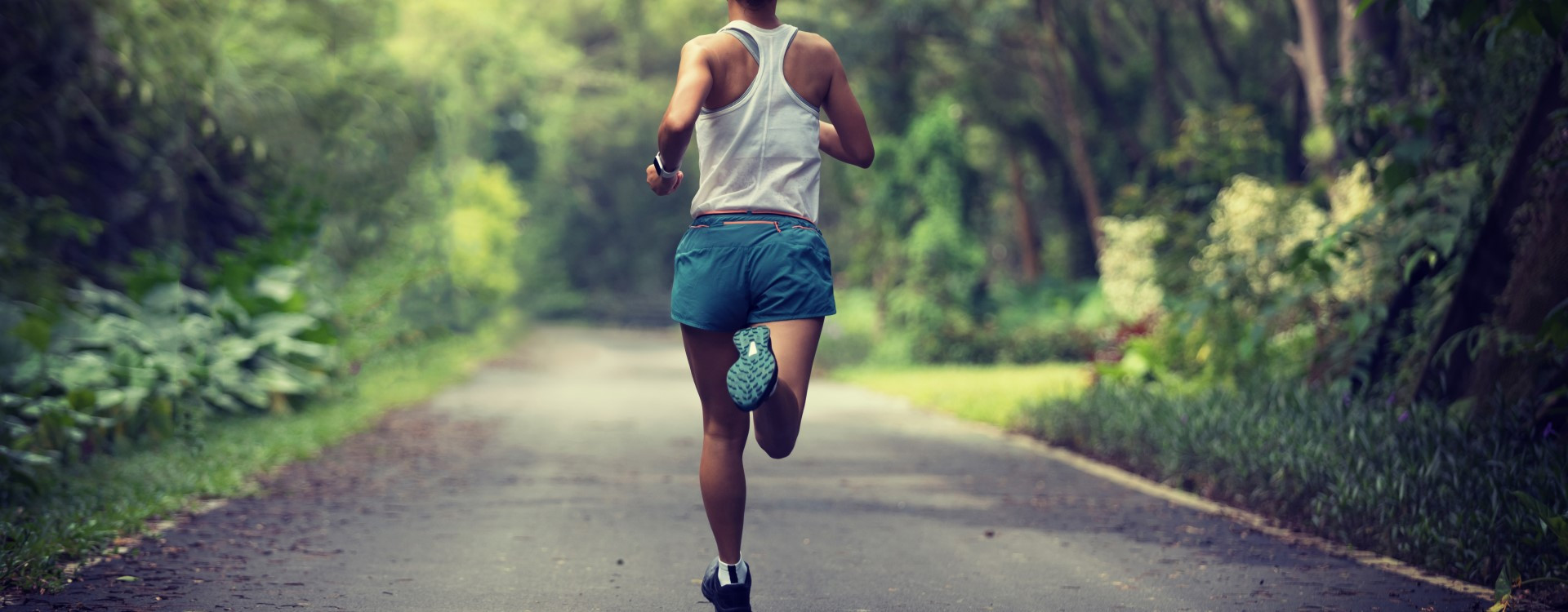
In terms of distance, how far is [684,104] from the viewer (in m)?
3.95

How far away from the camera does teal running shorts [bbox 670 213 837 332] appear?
4105 mm

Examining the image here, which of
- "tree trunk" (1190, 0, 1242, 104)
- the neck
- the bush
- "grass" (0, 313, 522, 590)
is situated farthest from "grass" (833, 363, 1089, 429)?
the neck

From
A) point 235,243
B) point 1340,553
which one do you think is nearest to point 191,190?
point 235,243

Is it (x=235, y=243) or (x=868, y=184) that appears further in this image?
(x=868, y=184)

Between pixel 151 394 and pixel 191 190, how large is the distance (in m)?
4.19

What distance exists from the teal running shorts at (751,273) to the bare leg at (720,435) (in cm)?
8

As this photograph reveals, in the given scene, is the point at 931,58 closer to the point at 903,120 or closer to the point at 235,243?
the point at 903,120

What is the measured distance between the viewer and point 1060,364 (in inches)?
875

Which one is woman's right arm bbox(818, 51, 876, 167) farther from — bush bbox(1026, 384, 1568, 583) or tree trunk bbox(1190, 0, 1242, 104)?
tree trunk bbox(1190, 0, 1242, 104)

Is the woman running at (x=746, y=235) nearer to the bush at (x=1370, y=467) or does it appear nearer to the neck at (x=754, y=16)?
the neck at (x=754, y=16)

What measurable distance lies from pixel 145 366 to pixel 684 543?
541 cm

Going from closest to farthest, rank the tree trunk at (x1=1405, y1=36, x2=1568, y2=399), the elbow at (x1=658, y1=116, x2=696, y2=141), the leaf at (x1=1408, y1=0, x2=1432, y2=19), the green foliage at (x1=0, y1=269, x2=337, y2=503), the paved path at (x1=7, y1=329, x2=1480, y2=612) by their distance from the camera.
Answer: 1. the elbow at (x1=658, y1=116, x2=696, y2=141)
2. the paved path at (x1=7, y1=329, x2=1480, y2=612)
3. the leaf at (x1=1408, y1=0, x2=1432, y2=19)
4. the tree trunk at (x1=1405, y1=36, x2=1568, y2=399)
5. the green foliage at (x1=0, y1=269, x2=337, y2=503)

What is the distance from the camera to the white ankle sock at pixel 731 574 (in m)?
4.21

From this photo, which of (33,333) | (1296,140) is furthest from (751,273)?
(1296,140)
